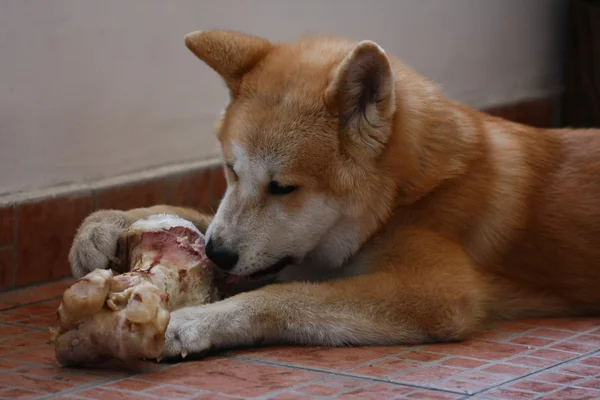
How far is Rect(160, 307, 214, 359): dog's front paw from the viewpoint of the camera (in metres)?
2.75

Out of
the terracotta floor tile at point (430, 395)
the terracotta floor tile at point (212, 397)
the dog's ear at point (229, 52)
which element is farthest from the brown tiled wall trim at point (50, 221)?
the terracotta floor tile at point (430, 395)

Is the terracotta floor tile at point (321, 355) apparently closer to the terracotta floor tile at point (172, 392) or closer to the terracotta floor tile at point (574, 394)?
the terracotta floor tile at point (172, 392)

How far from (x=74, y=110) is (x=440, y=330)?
5.43 ft

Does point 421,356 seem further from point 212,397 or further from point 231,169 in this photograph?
point 231,169

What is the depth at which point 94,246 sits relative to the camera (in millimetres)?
3129

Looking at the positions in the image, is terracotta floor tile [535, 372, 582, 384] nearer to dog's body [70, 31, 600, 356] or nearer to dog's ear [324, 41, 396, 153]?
dog's body [70, 31, 600, 356]

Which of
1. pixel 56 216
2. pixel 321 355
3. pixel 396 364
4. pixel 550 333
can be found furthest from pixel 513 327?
pixel 56 216

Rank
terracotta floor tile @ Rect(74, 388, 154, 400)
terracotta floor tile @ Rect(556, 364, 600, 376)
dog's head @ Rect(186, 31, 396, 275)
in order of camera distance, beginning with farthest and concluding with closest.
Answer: dog's head @ Rect(186, 31, 396, 275), terracotta floor tile @ Rect(556, 364, 600, 376), terracotta floor tile @ Rect(74, 388, 154, 400)

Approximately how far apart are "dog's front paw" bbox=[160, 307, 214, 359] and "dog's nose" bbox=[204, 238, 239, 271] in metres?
0.17

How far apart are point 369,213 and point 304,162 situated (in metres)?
0.26

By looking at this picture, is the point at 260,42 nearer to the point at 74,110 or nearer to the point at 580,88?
the point at 74,110

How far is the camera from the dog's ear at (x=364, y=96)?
2896mm

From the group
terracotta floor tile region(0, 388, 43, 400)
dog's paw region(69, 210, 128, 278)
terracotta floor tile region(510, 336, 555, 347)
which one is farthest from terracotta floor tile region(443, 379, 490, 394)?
dog's paw region(69, 210, 128, 278)

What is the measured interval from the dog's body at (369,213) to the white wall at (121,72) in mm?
611
